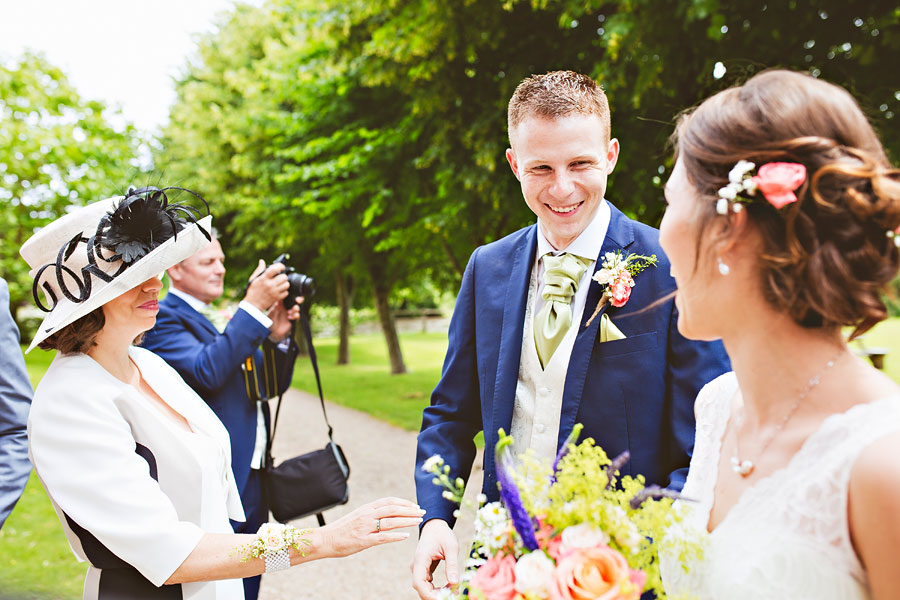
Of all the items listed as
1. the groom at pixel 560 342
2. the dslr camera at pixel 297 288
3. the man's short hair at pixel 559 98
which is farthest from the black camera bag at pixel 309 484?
the man's short hair at pixel 559 98

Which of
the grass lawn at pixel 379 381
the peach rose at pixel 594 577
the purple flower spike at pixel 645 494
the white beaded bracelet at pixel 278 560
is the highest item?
the purple flower spike at pixel 645 494

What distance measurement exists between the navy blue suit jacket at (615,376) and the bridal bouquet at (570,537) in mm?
709

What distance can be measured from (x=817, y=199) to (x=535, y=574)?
0.85m

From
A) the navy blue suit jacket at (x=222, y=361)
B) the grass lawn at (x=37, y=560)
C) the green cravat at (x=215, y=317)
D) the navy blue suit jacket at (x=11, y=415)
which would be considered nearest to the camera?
the navy blue suit jacket at (x=11, y=415)

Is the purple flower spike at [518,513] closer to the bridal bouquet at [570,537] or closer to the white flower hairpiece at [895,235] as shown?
the bridal bouquet at [570,537]

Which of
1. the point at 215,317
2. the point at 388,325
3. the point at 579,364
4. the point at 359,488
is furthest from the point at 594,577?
the point at 388,325

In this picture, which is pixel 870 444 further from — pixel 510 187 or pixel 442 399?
pixel 510 187

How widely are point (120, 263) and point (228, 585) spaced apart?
122 cm

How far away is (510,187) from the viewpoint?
8195 mm

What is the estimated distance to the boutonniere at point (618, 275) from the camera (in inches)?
80.2

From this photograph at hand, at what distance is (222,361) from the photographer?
3.50 meters

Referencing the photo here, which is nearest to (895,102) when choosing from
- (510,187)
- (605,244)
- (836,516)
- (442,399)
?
(510,187)

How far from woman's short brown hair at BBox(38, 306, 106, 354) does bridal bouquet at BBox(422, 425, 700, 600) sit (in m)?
1.54

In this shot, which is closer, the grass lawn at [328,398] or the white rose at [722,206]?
the white rose at [722,206]
